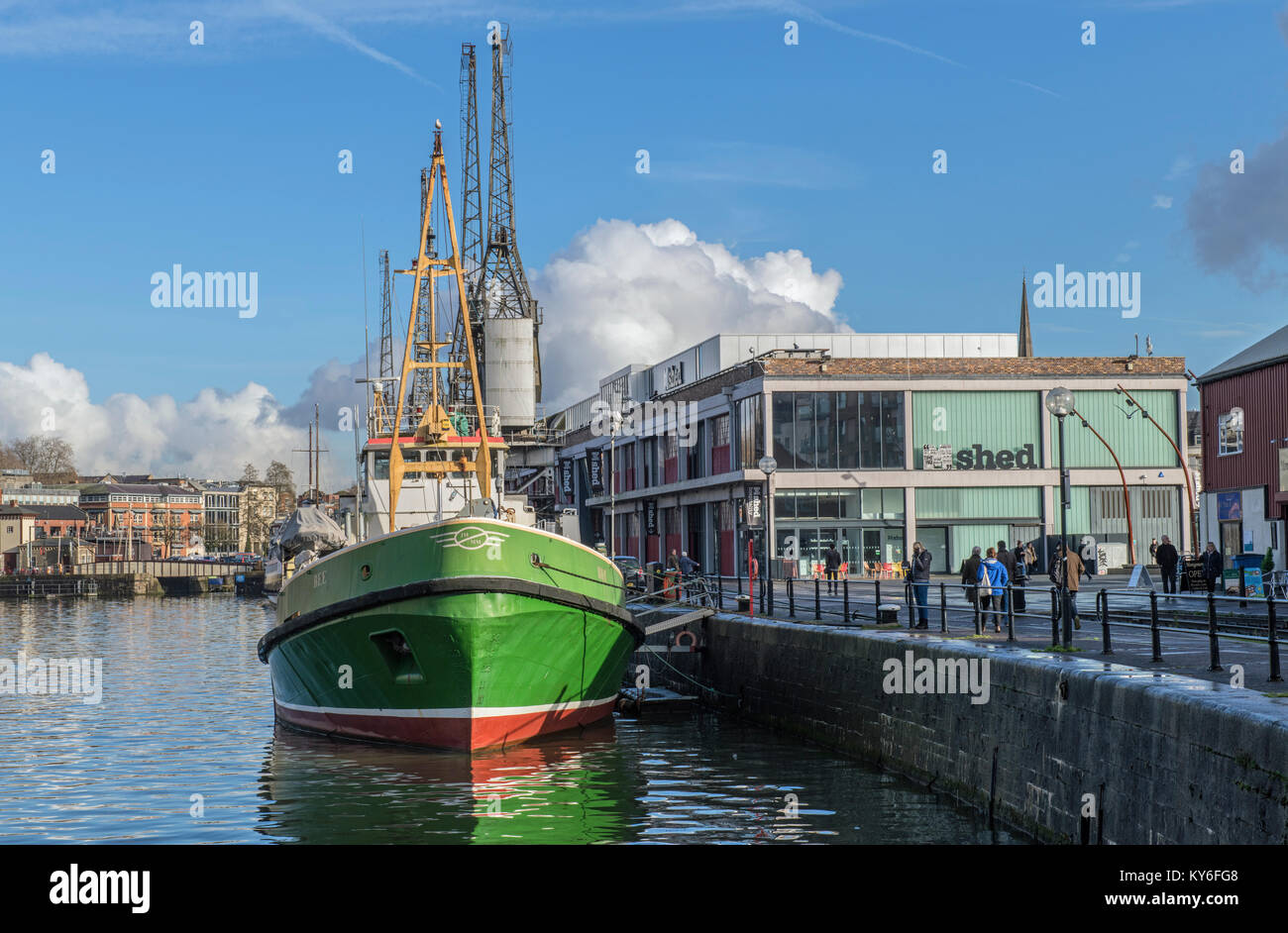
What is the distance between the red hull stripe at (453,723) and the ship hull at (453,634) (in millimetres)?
20

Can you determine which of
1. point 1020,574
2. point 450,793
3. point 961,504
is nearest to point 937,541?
point 961,504

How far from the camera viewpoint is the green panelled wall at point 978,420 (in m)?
54.5

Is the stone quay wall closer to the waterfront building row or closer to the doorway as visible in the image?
the waterfront building row

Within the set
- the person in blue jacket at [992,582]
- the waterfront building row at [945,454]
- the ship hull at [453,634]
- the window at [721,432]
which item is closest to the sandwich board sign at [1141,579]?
the person in blue jacket at [992,582]

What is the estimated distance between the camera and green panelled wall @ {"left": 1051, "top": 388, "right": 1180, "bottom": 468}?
55.1m

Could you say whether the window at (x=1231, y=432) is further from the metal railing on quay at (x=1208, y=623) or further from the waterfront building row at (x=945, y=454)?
the waterfront building row at (x=945, y=454)

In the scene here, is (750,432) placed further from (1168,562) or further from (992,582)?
(992,582)

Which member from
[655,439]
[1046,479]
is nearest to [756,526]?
[1046,479]

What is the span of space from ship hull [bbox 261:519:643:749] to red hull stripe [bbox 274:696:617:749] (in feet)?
0.07

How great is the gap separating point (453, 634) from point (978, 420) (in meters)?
39.0

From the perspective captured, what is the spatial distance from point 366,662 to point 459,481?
549cm

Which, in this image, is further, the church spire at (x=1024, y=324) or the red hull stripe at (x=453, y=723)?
the church spire at (x=1024, y=324)

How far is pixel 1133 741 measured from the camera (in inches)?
470
